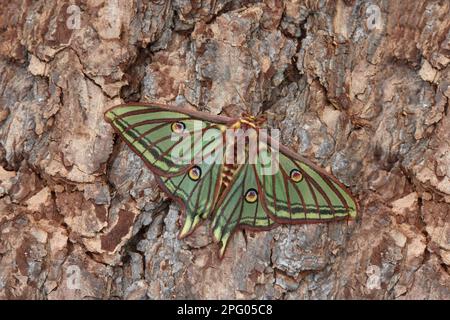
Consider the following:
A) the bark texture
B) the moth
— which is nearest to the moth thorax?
the moth

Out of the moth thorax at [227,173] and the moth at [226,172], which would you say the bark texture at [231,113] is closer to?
the moth at [226,172]

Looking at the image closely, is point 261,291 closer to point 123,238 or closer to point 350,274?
point 350,274

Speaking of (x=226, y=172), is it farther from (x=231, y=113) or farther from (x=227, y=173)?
(x=231, y=113)

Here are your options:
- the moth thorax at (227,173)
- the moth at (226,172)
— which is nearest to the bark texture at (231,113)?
the moth at (226,172)

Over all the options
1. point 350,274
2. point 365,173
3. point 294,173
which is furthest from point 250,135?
point 350,274

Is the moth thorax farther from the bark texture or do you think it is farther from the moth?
the bark texture
